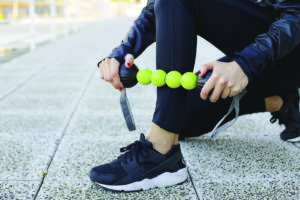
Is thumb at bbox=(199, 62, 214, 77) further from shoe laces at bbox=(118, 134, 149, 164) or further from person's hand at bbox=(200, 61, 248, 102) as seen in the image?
shoe laces at bbox=(118, 134, 149, 164)

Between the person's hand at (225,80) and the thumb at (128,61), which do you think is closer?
the person's hand at (225,80)

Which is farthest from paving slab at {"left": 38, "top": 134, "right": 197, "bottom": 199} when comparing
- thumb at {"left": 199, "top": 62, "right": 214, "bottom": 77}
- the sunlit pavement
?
thumb at {"left": 199, "top": 62, "right": 214, "bottom": 77}

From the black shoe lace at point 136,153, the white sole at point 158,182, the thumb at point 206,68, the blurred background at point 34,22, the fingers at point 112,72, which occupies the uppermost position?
the thumb at point 206,68

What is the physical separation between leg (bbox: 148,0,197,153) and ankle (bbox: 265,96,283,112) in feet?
1.86

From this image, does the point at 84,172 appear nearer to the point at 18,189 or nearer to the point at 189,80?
the point at 18,189

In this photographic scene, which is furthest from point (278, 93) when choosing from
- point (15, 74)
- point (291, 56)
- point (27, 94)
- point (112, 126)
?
point (15, 74)

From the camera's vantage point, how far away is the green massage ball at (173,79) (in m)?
1.09

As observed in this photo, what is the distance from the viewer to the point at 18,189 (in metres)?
1.19

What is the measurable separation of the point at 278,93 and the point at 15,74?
2.53 meters

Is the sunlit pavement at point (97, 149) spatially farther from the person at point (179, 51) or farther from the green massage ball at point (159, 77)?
the green massage ball at point (159, 77)

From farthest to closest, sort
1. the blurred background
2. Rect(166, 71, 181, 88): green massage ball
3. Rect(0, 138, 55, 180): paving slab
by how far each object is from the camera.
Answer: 1. the blurred background
2. Rect(0, 138, 55, 180): paving slab
3. Rect(166, 71, 181, 88): green massage ball

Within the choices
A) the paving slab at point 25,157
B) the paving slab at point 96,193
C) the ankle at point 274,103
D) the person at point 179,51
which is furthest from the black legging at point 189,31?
the paving slab at point 25,157

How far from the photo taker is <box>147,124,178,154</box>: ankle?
1.21 metres

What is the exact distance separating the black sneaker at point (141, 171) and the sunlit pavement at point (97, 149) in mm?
27
